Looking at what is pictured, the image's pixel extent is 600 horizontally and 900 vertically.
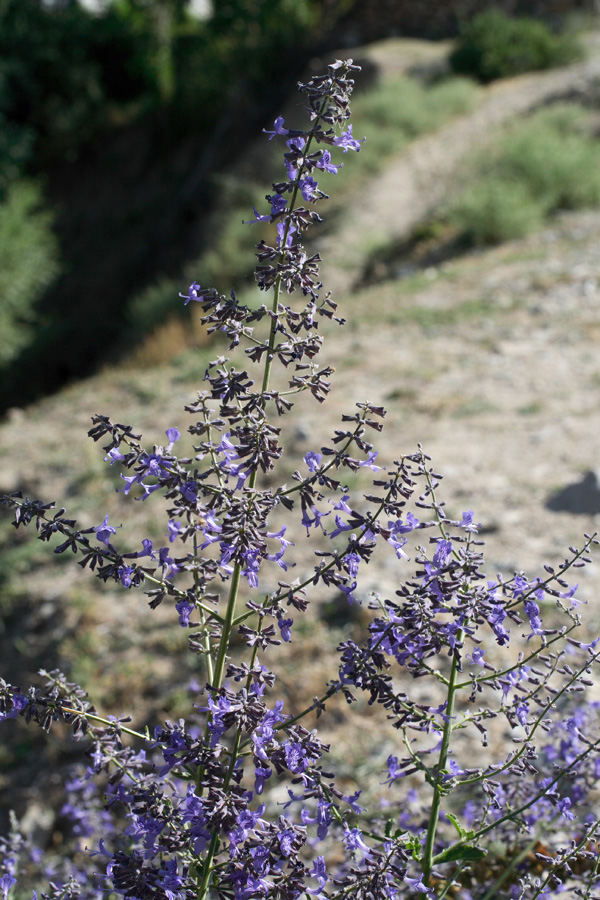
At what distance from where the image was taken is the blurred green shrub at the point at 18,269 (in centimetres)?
1436

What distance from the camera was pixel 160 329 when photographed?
36.7 feet

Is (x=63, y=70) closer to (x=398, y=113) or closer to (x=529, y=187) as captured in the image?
(x=398, y=113)

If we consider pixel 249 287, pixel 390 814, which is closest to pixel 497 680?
pixel 390 814

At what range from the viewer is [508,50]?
685 inches

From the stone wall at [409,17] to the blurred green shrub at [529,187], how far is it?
10.6 metres

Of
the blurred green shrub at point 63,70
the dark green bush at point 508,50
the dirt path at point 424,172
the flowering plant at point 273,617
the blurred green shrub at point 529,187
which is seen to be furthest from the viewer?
the blurred green shrub at point 63,70

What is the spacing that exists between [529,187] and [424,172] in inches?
125

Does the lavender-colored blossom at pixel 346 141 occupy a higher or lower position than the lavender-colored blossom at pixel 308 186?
higher

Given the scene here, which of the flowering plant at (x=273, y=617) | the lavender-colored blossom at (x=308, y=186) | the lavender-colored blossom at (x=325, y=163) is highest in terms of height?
the lavender-colored blossom at (x=325, y=163)

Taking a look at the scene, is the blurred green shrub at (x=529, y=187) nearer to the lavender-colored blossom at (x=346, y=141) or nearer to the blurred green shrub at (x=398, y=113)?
the blurred green shrub at (x=398, y=113)

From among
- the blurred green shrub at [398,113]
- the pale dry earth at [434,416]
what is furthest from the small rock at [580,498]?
the blurred green shrub at [398,113]

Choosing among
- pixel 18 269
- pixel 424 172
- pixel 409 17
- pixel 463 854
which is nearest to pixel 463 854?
pixel 463 854

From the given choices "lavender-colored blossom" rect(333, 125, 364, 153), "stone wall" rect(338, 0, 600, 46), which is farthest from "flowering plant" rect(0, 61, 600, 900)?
"stone wall" rect(338, 0, 600, 46)

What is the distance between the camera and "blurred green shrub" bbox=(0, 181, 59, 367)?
1436 centimetres
